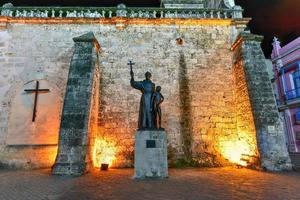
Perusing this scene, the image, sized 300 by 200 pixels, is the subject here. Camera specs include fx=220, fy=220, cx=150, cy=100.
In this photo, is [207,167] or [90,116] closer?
[90,116]

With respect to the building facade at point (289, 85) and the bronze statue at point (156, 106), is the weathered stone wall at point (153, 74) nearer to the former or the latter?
the bronze statue at point (156, 106)

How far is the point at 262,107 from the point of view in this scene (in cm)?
758

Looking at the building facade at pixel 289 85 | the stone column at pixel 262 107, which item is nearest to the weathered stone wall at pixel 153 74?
the stone column at pixel 262 107

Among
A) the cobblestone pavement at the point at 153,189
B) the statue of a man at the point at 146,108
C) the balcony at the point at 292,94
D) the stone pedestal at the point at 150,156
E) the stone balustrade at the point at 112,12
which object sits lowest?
the cobblestone pavement at the point at 153,189

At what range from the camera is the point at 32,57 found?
939cm

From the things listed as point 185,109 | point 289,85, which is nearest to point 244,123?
point 185,109

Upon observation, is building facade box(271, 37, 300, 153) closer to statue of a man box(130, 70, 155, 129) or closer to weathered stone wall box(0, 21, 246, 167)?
weathered stone wall box(0, 21, 246, 167)

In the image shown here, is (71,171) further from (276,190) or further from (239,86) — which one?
(239,86)

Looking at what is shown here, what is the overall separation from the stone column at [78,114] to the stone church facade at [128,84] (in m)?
0.04

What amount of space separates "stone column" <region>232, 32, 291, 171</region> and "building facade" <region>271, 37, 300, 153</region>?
29.9 ft

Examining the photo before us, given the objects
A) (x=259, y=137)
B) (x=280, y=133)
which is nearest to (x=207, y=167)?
(x=259, y=137)

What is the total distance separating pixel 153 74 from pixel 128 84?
1161 mm

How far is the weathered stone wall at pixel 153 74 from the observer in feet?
28.5

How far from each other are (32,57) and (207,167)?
847cm
